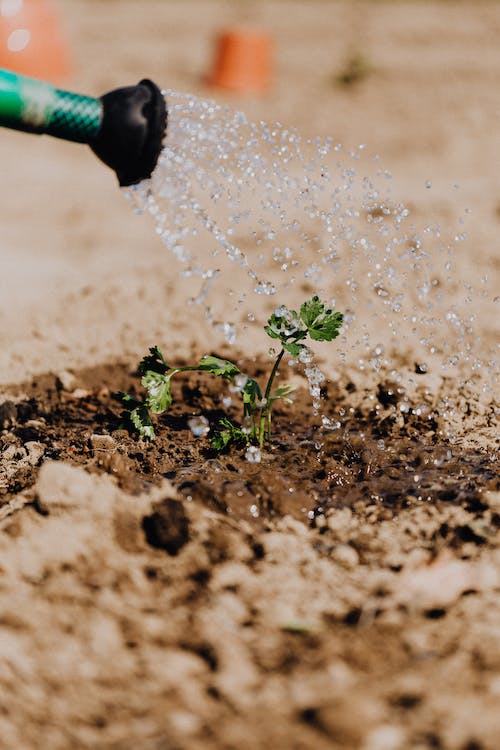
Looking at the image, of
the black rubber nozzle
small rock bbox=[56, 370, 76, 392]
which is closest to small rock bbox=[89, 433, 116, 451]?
small rock bbox=[56, 370, 76, 392]

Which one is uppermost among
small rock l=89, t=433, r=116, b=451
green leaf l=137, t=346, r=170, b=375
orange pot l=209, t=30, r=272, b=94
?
orange pot l=209, t=30, r=272, b=94

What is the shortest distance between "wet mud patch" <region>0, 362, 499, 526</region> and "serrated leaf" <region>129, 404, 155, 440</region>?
0.13 feet

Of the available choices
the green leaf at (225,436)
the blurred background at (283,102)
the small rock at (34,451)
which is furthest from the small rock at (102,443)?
the blurred background at (283,102)

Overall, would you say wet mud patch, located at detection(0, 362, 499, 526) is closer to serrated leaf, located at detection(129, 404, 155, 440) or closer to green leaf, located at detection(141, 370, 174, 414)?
serrated leaf, located at detection(129, 404, 155, 440)

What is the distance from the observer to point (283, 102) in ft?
25.4

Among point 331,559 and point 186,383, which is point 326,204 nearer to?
point 186,383

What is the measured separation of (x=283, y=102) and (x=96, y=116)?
19.5ft

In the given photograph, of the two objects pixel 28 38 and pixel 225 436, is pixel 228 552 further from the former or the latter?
pixel 28 38

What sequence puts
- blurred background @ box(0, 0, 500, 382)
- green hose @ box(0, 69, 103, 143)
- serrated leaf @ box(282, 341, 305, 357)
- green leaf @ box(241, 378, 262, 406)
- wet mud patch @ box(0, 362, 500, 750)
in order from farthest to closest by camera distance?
1. blurred background @ box(0, 0, 500, 382)
2. green leaf @ box(241, 378, 262, 406)
3. serrated leaf @ box(282, 341, 305, 357)
4. green hose @ box(0, 69, 103, 143)
5. wet mud patch @ box(0, 362, 500, 750)

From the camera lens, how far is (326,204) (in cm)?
565

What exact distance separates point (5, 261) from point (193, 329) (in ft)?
5.84

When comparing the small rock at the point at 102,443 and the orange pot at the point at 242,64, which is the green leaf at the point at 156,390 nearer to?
the small rock at the point at 102,443

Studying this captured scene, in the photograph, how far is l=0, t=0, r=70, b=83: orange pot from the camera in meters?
7.75

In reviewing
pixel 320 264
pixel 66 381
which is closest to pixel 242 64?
pixel 320 264
